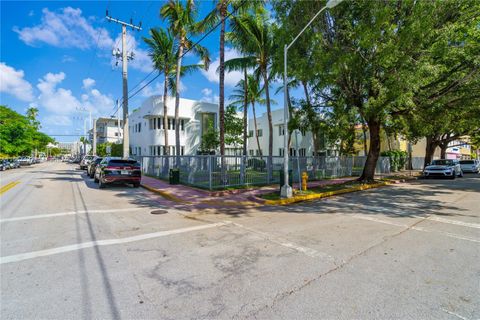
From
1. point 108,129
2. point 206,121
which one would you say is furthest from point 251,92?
point 108,129

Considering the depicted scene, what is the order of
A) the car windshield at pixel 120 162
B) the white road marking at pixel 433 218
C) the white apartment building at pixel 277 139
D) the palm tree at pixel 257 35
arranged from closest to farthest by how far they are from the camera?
the white road marking at pixel 433 218
the car windshield at pixel 120 162
the palm tree at pixel 257 35
the white apartment building at pixel 277 139

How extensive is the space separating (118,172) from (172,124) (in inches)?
656

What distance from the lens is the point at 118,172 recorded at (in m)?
14.2

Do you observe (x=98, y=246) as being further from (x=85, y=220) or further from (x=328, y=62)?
(x=328, y=62)

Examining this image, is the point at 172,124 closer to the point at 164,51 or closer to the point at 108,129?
the point at 164,51

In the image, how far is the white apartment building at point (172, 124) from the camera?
1124 inches

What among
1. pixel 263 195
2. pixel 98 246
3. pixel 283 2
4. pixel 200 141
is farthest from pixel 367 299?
pixel 200 141

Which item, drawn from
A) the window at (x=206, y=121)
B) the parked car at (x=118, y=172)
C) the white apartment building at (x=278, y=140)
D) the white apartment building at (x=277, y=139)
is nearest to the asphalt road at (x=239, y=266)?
the parked car at (x=118, y=172)

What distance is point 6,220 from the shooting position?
283 inches

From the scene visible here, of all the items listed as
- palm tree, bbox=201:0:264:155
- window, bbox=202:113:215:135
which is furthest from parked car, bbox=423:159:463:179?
window, bbox=202:113:215:135

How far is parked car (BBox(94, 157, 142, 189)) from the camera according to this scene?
13.9 metres

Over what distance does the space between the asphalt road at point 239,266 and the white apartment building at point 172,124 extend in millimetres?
21300

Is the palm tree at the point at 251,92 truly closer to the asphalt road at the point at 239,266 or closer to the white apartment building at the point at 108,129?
the asphalt road at the point at 239,266

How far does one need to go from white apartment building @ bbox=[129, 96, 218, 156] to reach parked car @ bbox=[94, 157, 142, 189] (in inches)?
515
